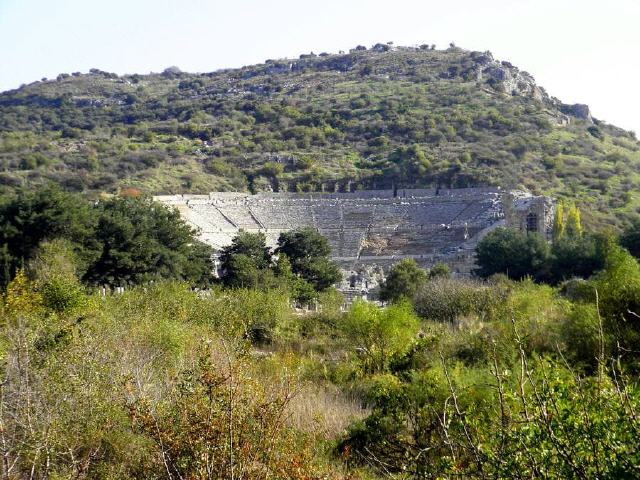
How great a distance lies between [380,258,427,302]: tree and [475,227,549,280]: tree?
449 centimetres

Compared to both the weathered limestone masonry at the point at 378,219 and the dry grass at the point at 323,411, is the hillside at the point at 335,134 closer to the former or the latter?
the weathered limestone masonry at the point at 378,219

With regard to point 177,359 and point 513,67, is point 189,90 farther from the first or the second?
point 177,359

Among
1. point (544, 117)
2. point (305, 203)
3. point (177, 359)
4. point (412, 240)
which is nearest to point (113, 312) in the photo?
point (177, 359)

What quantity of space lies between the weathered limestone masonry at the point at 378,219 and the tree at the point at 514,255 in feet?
16.9

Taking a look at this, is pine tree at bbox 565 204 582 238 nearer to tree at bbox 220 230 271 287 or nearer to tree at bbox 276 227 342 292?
tree at bbox 276 227 342 292

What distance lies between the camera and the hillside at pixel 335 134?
6131 cm

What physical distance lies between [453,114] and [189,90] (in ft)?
169

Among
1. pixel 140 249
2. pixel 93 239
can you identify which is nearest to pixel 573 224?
pixel 140 249

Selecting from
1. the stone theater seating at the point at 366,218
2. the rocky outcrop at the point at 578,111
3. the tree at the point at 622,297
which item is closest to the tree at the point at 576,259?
the stone theater seating at the point at 366,218

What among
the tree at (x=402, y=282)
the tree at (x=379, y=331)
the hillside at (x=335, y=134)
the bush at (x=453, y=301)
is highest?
the hillside at (x=335, y=134)

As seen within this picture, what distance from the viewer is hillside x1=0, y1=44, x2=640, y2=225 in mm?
61312

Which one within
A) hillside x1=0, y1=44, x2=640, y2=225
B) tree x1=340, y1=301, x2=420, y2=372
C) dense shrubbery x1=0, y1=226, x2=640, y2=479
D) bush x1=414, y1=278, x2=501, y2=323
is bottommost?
bush x1=414, y1=278, x2=501, y2=323

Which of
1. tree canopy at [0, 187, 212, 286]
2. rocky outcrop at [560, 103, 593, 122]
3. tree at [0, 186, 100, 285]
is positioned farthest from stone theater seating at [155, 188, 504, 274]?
rocky outcrop at [560, 103, 593, 122]

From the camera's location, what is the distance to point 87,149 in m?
69.9
